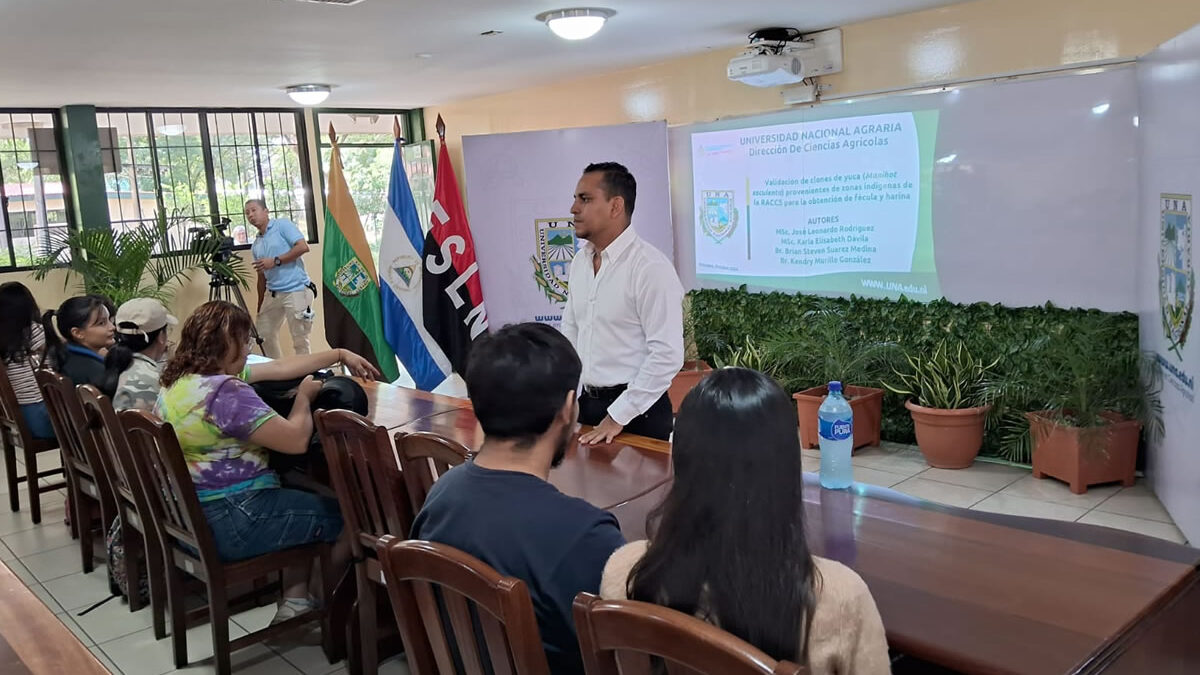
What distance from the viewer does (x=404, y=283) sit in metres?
6.00

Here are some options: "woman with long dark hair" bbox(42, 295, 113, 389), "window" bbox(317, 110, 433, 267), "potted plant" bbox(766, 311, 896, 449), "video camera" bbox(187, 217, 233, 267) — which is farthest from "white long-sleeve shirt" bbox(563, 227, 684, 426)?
"window" bbox(317, 110, 433, 267)

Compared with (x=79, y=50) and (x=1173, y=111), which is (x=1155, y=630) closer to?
(x=1173, y=111)

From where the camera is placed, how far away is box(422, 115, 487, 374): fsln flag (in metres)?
5.99

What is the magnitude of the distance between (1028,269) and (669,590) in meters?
3.96

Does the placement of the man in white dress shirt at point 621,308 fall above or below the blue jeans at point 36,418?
above

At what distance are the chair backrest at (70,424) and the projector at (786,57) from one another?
3.74 metres

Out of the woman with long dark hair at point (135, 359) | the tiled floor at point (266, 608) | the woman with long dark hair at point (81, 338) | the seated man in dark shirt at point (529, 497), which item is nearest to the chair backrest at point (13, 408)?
the woman with long dark hair at point (81, 338)

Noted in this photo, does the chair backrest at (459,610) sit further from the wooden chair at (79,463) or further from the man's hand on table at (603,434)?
the wooden chair at (79,463)

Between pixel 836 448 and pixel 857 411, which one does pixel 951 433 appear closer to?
pixel 857 411

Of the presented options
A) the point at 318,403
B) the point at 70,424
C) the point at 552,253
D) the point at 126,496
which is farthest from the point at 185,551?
the point at 552,253

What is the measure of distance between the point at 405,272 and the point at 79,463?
2.64 m

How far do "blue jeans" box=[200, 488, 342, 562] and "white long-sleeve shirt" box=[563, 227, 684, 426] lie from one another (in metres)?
0.94

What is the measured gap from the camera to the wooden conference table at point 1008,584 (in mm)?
1359

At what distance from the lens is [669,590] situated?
4.07 ft
